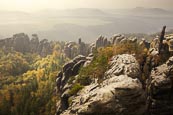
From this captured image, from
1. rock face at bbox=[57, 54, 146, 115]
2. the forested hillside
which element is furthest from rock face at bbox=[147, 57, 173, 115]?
the forested hillside

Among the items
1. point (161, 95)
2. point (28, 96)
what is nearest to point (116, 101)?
point (161, 95)

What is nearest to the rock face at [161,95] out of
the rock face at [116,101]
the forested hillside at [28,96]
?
the rock face at [116,101]

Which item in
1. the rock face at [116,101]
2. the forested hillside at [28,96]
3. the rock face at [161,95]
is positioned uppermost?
the rock face at [116,101]

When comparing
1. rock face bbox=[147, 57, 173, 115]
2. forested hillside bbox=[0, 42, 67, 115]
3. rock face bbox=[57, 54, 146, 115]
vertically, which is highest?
rock face bbox=[57, 54, 146, 115]

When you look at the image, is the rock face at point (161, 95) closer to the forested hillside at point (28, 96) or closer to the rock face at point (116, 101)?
the rock face at point (116, 101)

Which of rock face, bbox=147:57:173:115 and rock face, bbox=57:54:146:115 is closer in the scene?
rock face, bbox=57:54:146:115

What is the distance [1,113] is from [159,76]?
70.3 m

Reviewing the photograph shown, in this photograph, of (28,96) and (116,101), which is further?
(28,96)

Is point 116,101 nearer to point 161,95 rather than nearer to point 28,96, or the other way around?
point 161,95

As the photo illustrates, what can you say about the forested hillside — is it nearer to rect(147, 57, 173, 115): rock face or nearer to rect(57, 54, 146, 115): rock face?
rect(147, 57, 173, 115): rock face

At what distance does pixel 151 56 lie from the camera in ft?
238

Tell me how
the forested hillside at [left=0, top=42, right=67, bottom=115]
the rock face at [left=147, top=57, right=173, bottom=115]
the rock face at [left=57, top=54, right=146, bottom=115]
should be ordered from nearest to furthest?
1. the rock face at [left=57, top=54, right=146, bottom=115]
2. the rock face at [left=147, top=57, right=173, bottom=115]
3. the forested hillside at [left=0, top=42, right=67, bottom=115]

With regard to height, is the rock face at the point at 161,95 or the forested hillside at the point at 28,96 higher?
the rock face at the point at 161,95

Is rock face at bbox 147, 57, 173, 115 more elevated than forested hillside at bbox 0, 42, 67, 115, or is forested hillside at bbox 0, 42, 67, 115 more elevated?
rock face at bbox 147, 57, 173, 115
